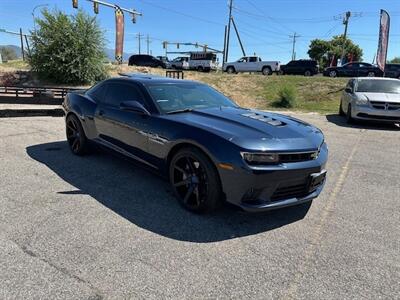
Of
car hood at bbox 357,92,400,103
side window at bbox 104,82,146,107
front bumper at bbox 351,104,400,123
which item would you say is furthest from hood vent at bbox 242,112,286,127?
car hood at bbox 357,92,400,103

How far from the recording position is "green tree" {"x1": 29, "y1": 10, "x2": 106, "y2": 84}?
71.8ft

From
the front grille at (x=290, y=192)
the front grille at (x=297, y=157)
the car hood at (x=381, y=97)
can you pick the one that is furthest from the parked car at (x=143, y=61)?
the front grille at (x=290, y=192)

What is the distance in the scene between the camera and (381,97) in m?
10.7

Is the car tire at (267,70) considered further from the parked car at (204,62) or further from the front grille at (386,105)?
Answer: the front grille at (386,105)

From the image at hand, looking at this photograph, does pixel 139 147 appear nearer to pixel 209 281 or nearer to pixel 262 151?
pixel 262 151

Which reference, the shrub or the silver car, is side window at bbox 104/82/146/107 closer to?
the silver car

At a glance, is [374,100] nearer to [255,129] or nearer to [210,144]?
[255,129]

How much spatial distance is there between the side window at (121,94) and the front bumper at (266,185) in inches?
71.1

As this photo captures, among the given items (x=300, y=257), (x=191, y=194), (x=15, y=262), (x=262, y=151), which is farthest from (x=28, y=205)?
(x=300, y=257)

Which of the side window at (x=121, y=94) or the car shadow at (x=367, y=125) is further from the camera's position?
the car shadow at (x=367, y=125)

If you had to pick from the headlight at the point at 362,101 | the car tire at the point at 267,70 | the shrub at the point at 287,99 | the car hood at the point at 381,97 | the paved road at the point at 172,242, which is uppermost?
the car tire at the point at 267,70

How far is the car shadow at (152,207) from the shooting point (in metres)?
3.59

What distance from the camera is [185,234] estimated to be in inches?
137

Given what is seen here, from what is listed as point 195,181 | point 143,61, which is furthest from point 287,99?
point 143,61
